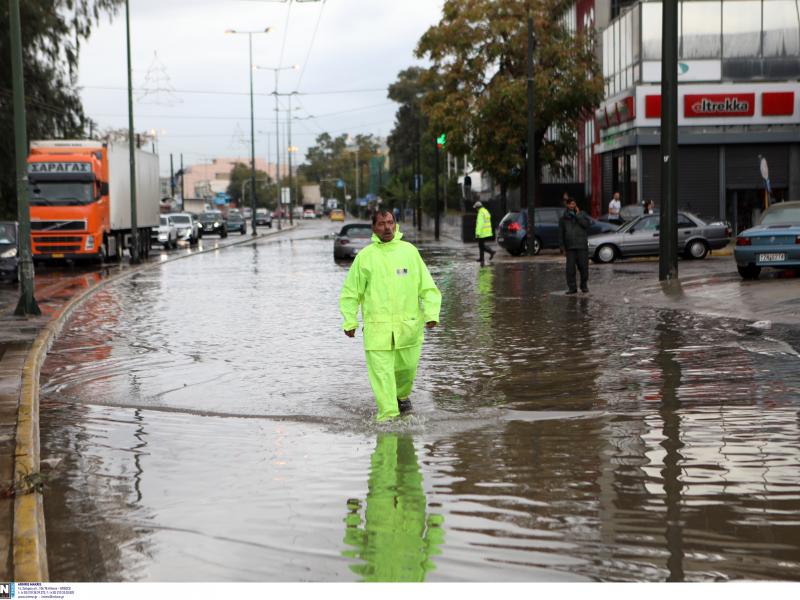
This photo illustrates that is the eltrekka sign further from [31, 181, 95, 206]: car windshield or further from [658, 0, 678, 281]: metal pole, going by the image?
[658, 0, 678, 281]: metal pole

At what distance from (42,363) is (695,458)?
27.9 ft

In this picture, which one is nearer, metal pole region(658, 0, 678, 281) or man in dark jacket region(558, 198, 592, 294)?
man in dark jacket region(558, 198, 592, 294)

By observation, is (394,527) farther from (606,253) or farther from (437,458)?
(606,253)

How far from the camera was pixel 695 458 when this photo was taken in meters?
8.22

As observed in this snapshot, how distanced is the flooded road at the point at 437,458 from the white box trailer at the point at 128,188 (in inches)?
988

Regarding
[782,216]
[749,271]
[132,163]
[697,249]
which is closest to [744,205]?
[697,249]

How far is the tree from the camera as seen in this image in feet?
161

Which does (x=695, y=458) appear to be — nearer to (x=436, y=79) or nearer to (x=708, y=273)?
(x=708, y=273)

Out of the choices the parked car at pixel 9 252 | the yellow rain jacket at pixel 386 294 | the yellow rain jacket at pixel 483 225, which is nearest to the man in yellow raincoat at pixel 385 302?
the yellow rain jacket at pixel 386 294

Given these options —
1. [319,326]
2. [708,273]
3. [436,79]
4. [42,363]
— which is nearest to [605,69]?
[436,79]

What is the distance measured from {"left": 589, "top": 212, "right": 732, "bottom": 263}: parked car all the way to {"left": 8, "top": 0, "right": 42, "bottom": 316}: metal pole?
18.4 meters

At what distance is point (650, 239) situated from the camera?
3491 centimetres

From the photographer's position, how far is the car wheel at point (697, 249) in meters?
34.8

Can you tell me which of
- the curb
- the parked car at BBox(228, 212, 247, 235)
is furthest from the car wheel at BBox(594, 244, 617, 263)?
the parked car at BBox(228, 212, 247, 235)
